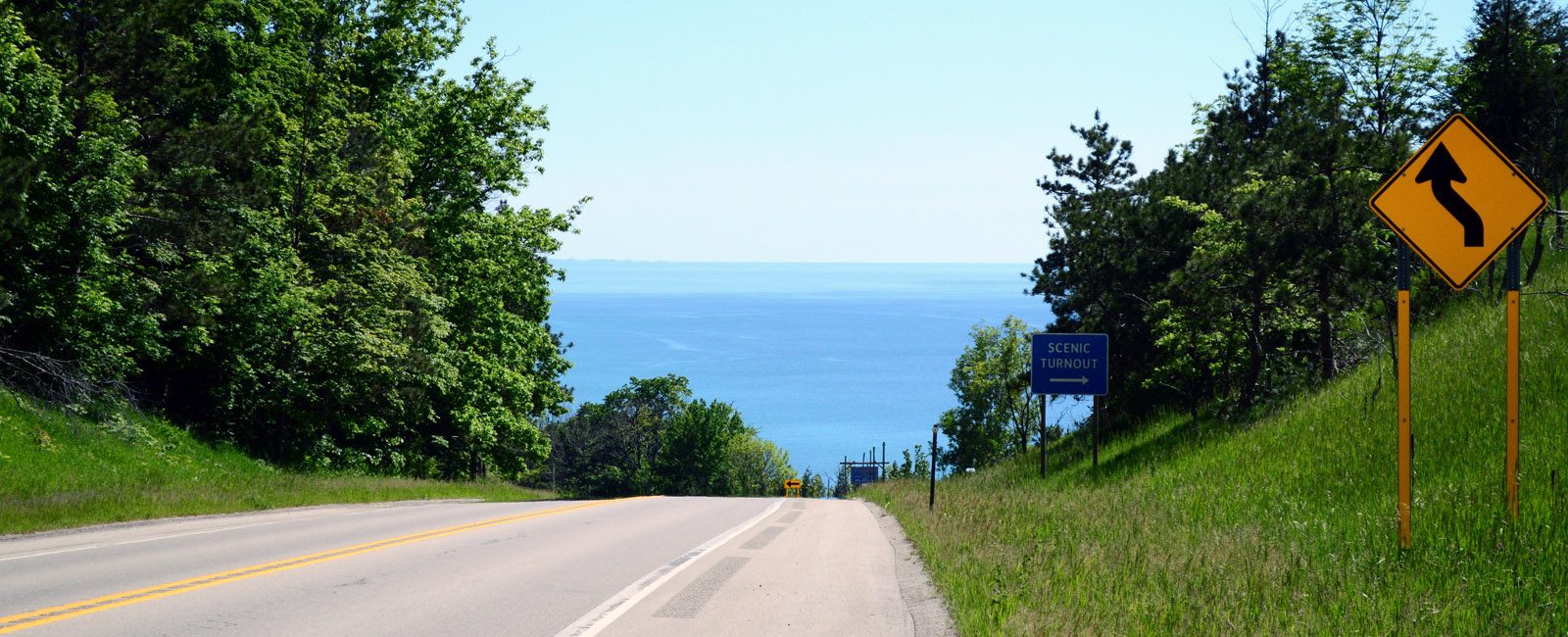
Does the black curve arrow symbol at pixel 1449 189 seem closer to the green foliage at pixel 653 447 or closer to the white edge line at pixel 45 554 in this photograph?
the white edge line at pixel 45 554

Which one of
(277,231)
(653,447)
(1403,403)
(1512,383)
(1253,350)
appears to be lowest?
(653,447)

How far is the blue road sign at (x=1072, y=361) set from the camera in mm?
Answer: 23734

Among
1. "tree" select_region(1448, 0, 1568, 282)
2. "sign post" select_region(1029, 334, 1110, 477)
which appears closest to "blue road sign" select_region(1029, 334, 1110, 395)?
"sign post" select_region(1029, 334, 1110, 477)

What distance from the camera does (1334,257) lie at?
1888cm

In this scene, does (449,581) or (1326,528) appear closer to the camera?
(449,581)

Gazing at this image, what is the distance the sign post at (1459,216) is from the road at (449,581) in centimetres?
511

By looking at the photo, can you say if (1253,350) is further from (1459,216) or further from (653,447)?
(653,447)

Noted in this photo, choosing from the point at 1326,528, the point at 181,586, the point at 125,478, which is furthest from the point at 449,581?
the point at 125,478

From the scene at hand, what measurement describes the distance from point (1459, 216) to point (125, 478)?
845 inches

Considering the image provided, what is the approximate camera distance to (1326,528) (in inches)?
387

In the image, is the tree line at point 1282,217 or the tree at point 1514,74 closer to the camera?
the tree line at point 1282,217

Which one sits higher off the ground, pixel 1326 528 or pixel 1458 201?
pixel 1458 201

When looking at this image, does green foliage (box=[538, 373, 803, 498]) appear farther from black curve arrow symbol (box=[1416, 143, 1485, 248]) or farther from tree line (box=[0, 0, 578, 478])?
black curve arrow symbol (box=[1416, 143, 1485, 248])


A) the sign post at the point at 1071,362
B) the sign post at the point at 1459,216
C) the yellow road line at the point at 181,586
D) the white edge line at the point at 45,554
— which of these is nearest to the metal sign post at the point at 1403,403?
the sign post at the point at 1459,216
